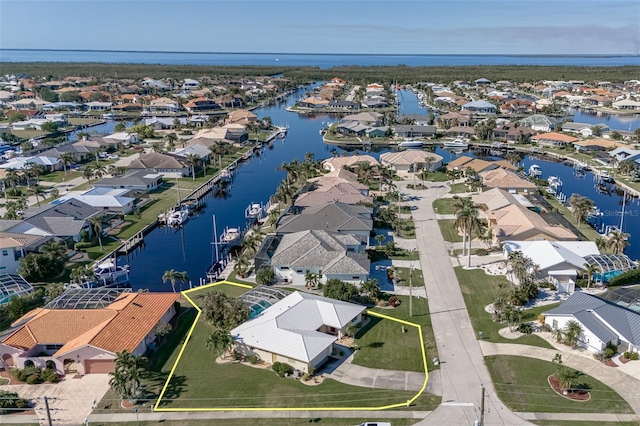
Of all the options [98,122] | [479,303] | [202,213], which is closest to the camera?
[479,303]

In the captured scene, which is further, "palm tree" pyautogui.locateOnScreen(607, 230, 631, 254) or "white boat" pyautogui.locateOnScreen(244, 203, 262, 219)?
"white boat" pyautogui.locateOnScreen(244, 203, 262, 219)

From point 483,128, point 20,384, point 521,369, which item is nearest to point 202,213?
point 20,384

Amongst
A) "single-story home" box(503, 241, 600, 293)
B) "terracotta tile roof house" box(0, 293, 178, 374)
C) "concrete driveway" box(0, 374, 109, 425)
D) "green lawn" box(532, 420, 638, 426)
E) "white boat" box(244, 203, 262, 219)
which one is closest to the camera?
"green lawn" box(532, 420, 638, 426)

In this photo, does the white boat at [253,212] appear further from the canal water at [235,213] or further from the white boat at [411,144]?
the white boat at [411,144]

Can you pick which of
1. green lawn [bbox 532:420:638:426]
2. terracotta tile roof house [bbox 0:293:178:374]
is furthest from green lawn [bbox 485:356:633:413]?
terracotta tile roof house [bbox 0:293:178:374]

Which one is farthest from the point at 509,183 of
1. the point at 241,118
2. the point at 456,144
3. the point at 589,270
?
the point at 241,118

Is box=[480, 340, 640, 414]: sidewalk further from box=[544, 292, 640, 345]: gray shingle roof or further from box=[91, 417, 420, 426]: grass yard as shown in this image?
box=[91, 417, 420, 426]: grass yard

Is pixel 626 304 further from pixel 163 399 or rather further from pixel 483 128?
pixel 483 128
